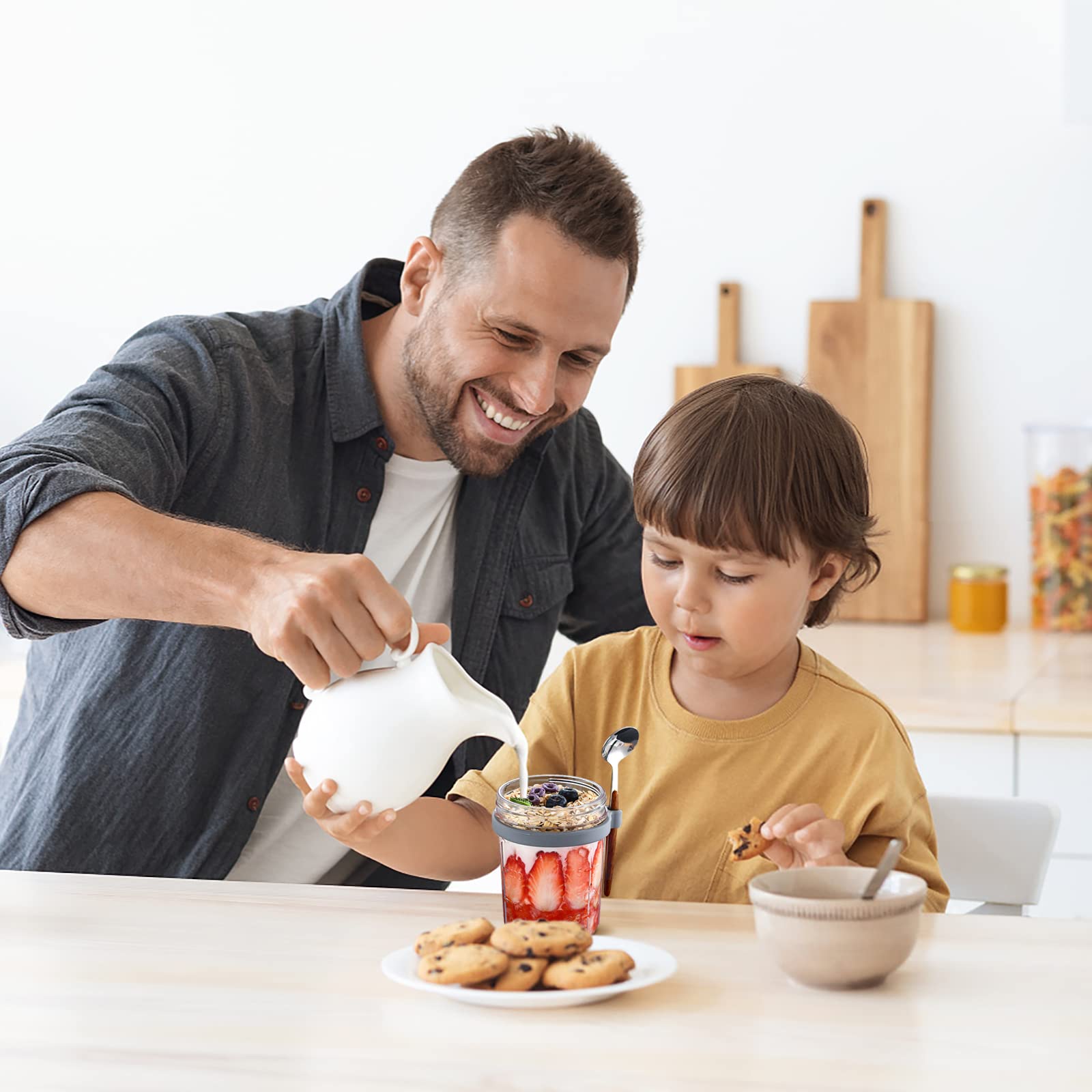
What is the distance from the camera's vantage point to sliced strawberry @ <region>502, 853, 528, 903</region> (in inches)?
39.4

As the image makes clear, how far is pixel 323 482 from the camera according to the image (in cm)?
161

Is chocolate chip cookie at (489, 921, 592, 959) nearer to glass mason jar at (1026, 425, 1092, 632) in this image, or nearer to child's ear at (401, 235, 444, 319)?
child's ear at (401, 235, 444, 319)

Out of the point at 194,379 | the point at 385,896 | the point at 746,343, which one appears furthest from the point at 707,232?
the point at 385,896

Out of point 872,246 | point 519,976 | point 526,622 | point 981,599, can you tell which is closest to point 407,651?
point 519,976

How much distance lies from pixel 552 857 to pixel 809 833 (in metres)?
0.21

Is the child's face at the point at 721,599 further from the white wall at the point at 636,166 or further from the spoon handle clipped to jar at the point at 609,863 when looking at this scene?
the white wall at the point at 636,166

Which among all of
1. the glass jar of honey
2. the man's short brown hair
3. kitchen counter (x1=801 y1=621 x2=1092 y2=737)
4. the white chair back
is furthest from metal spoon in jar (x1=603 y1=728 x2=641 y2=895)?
the glass jar of honey

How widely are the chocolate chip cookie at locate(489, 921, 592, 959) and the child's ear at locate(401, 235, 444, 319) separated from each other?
0.90 metres

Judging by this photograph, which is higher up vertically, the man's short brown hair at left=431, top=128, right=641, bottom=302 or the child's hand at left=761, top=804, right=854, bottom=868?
the man's short brown hair at left=431, top=128, right=641, bottom=302

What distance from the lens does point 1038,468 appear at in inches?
102

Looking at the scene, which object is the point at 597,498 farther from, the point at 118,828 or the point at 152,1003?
the point at 152,1003

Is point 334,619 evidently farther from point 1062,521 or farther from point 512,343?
point 1062,521

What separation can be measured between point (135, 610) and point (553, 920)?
0.45m

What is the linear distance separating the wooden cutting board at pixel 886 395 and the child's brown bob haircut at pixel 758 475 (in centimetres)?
139
